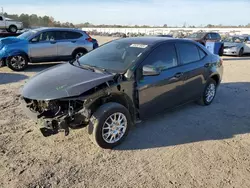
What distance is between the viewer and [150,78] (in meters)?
3.93

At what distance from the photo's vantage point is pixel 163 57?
4.23m

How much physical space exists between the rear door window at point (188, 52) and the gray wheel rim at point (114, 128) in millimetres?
1821

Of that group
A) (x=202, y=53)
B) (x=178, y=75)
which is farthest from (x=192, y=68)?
(x=202, y=53)

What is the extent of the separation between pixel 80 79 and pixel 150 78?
117 centimetres

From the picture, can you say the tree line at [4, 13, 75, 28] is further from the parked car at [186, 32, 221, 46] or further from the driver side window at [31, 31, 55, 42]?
the driver side window at [31, 31, 55, 42]

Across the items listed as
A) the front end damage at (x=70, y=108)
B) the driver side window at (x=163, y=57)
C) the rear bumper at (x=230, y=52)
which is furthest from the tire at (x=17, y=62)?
the rear bumper at (x=230, y=52)

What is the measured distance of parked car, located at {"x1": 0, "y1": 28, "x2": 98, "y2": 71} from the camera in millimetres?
8883

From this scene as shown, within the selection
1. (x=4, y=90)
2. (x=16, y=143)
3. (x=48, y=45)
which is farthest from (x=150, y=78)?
(x=48, y=45)

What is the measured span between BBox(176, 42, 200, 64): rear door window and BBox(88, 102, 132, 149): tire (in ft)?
5.85

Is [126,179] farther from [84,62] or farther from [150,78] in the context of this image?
[84,62]

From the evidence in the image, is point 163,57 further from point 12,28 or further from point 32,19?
point 32,19

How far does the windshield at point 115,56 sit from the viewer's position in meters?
3.92

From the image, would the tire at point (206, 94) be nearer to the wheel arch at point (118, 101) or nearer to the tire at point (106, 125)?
the wheel arch at point (118, 101)

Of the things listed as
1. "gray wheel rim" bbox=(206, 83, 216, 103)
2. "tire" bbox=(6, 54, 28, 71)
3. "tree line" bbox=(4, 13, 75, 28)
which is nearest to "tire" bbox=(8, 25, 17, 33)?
"tire" bbox=(6, 54, 28, 71)
